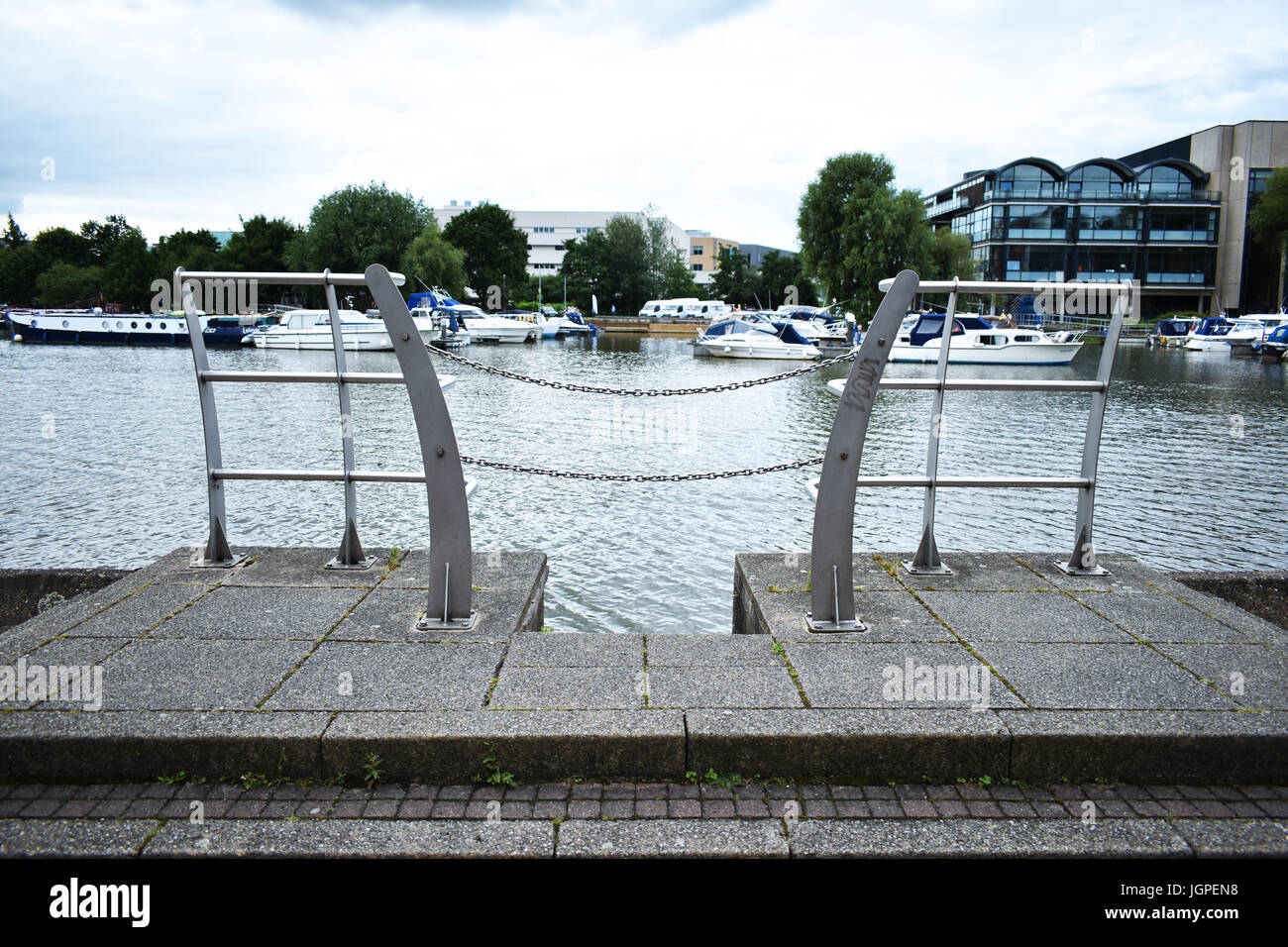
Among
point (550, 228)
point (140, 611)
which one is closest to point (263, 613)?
point (140, 611)

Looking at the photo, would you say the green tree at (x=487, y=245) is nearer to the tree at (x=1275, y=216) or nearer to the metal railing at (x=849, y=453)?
the tree at (x=1275, y=216)

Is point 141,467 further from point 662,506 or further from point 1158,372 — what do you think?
point 1158,372

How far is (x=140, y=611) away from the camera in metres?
4.68

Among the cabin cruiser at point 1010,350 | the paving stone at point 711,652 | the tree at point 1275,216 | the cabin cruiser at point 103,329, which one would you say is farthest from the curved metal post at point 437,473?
the tree at point 1275,216

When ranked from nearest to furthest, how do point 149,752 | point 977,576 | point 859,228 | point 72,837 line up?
point 72,837, point 149,752, point 977,576, point 859,228

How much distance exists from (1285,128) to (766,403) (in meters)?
80.9

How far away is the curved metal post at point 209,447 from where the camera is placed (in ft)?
16.7

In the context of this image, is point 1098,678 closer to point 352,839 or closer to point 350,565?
point 352,839

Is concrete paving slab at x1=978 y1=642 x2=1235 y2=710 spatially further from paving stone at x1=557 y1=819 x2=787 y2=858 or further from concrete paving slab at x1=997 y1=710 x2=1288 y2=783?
paving stone at x1=557 y1=819 x2=787 y2=858

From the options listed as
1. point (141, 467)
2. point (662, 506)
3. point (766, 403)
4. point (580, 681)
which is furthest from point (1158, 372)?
point (580, 681)

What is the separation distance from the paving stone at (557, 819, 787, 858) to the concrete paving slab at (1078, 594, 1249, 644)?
2.59 meters

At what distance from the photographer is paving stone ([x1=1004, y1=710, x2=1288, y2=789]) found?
11.3 feet

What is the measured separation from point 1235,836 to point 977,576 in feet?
8.37
